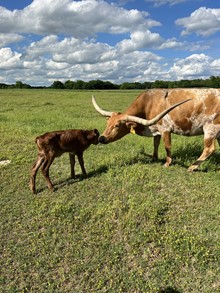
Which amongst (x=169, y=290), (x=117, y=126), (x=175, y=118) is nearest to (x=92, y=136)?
(x=117, y=126)

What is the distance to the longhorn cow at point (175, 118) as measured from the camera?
6793mm

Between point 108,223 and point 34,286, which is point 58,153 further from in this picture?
point 34,286

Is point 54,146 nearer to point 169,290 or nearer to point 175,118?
point 175,118

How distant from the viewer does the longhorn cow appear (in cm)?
679

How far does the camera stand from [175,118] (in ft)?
23.0

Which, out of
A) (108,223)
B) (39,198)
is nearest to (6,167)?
(39,198)

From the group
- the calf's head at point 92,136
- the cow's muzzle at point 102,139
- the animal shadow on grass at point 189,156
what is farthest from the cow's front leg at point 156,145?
the calf's head at point 92,136

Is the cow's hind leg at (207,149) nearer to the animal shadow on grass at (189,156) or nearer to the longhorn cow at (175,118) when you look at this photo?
the longhorn cow at (175,118)

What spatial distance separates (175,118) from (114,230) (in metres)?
3.01

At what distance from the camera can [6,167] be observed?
7816 millimetres

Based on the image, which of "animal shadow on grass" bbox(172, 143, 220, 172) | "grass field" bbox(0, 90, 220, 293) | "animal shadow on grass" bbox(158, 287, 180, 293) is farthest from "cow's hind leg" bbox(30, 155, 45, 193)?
"animal shadow on grass" bbox(158, 287, 180, 293)

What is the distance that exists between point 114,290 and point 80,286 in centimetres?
46

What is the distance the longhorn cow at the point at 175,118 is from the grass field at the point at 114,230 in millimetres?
693

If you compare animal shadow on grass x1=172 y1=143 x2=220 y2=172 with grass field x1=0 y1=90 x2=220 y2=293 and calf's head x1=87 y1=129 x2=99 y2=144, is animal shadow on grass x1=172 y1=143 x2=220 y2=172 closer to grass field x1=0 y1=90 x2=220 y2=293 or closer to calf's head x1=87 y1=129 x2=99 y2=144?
grass field x1=0 y1=90 x2=220 y2=293
